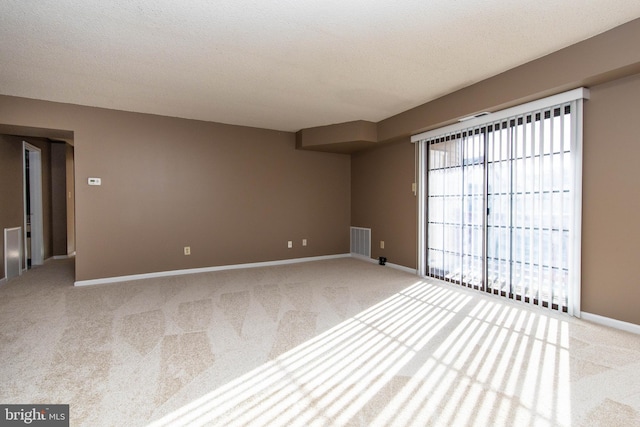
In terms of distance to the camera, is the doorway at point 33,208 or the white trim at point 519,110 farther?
the doorway at point 33,208

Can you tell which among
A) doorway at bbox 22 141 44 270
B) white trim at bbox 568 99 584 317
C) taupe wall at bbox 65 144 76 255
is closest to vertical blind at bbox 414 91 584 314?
white trim at bbox 568 99 584 317

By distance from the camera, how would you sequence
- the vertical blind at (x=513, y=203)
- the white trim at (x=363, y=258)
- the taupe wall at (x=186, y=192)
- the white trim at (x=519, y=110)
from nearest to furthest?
the white trim at (x=519, y=110) → the vertical blind at (x=513, y=203) → the taupe wall at (x=186, y=192) → the white trim at (x=363, y=258)

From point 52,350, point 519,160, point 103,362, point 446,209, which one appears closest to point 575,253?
point 519,160

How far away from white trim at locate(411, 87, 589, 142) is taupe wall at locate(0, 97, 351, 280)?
103 inches

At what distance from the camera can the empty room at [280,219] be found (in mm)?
1950

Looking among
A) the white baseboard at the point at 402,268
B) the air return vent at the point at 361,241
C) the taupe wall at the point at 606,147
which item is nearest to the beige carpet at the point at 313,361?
the taupe wall at the point at 606,147

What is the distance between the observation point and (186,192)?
507 cm

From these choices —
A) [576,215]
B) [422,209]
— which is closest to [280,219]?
[422,209]

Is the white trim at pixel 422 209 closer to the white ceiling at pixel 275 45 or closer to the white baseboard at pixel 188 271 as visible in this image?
the white ceiling at pixel 275 45

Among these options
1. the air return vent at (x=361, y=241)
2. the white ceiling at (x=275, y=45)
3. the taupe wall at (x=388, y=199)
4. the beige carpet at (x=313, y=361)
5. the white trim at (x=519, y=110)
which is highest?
the white ceiling at (x=275, y=45)

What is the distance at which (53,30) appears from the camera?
2486 mm

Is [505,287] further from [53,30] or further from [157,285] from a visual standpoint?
[53,30]

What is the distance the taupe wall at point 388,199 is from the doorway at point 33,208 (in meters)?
5.92

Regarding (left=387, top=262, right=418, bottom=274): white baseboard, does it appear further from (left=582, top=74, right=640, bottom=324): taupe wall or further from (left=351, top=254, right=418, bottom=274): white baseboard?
(left=582, top=74, right=640, bottom=324): taupe wall
